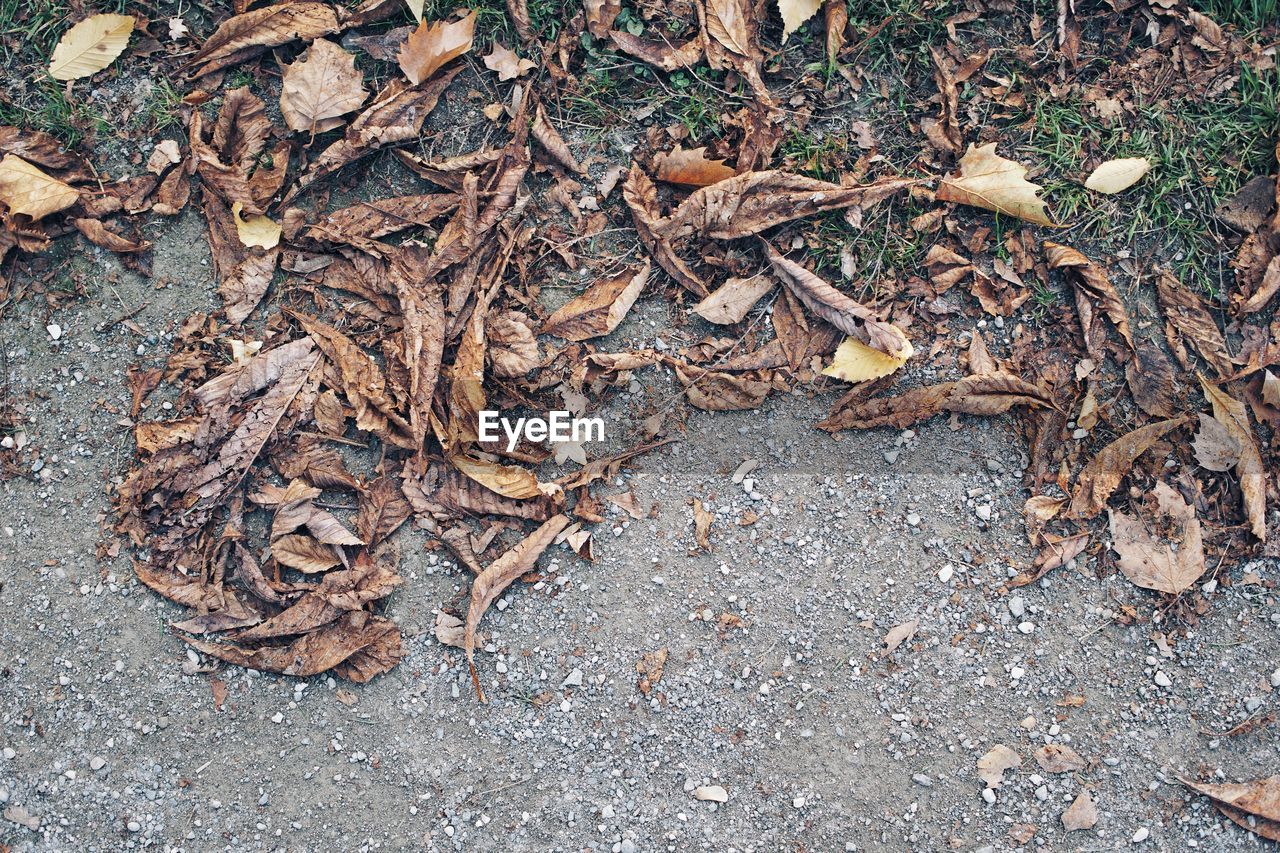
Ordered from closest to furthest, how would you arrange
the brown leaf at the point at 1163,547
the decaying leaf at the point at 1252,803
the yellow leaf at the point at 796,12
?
the decaying leaf at the point at 1252,803
the brown leaf at the point at 1163,547
the yellow leaf at the point at 796,12

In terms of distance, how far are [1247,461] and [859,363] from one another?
1.30m

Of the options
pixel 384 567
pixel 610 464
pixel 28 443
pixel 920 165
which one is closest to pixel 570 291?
pixel 610 464

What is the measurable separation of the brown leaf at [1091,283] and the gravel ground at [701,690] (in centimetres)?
51

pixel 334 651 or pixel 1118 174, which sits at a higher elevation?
pixel 1118 174

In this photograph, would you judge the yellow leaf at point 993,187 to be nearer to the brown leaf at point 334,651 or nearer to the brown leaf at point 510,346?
the brown leaf at point 510,346

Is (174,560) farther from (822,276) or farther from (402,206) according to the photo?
(822,276)

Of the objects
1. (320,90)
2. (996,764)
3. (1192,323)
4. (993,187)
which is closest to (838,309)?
(993,187)

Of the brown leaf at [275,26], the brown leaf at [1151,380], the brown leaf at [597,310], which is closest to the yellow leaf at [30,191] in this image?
the brown leaf at [275,26]

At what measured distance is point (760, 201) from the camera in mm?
2633

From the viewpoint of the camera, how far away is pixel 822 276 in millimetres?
2691

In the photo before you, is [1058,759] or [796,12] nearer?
[1058,759]

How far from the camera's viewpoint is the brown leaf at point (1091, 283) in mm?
2615

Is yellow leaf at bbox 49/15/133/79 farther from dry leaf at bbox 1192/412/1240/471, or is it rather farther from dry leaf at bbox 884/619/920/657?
dry leaf at bbox 1192/412/1240/471

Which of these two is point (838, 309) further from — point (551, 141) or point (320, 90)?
point (320, 90)
